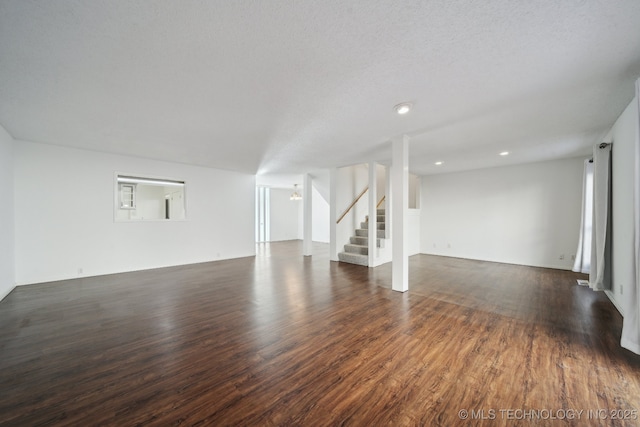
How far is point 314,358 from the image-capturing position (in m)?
2.00

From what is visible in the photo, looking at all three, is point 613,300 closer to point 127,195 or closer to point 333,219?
point 333,219

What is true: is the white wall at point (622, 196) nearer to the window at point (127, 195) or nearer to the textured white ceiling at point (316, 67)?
the textured white ceiling at point (316, 67)

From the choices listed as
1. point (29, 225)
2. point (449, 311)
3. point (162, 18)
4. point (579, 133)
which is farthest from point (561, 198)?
point (29, 225)

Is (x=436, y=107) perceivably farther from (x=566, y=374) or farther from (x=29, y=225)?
(x=29, y=225)

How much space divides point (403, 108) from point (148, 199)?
8.79 meters

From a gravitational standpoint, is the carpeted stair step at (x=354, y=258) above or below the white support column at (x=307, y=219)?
below

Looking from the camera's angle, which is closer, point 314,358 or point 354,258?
point 314,358

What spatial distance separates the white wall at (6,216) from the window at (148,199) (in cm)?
136

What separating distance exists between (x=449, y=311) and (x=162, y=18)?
3.95 meters

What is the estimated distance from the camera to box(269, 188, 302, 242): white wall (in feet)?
35.6

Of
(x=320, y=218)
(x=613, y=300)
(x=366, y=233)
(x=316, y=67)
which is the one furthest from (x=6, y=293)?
(x=613, y=300)

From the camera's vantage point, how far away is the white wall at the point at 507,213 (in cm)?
529

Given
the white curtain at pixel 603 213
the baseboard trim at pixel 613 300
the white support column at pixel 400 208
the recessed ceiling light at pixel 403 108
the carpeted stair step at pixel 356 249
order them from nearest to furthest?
the recessed ceiling light at pixel 403 108 < the baseboard trim at pixel 613 300 < the white curtain at pixel 603 213 < the white support column at pixel 400 208 < the carpeted stair step at pixel 356 249

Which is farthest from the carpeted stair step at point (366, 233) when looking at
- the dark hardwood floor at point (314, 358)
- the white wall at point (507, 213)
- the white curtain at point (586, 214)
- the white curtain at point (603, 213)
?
the white curtain at point (586, 214)
